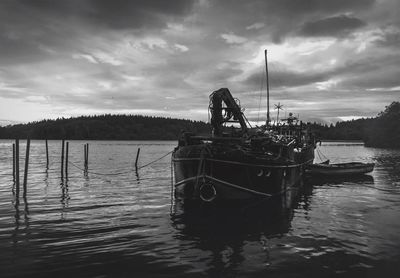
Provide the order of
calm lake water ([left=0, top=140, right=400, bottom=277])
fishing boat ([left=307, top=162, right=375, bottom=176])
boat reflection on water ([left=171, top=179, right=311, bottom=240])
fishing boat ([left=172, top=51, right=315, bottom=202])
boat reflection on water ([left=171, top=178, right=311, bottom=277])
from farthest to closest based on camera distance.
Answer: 1. fishing boat ([left=307, top=162, right=375, bottom=176])
2. fishing boat ([left=172, top=51, right=315, bottom=202])
3. boat reflection on water ([left=171, top=179, right=311, bottom=240])
4. boat reflection on water ([left=171, top=178, right=311, bottom=277])
5. calm lake water ([left=0, top=140, right=400, bottom=277])

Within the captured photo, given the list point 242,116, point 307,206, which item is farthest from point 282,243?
point 242,116

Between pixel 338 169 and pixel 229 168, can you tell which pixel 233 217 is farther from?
pixel 338 169

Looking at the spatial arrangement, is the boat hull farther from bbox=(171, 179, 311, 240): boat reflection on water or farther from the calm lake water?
the calm lake water

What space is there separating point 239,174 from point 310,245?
6.84 meters

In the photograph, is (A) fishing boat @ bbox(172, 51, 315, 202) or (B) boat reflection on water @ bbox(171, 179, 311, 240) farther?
(A) fishing boat @ bbox(172, 51, 315, 202)

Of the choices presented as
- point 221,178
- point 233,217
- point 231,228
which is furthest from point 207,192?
point 231,228

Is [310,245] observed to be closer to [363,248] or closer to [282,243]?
[282,243]

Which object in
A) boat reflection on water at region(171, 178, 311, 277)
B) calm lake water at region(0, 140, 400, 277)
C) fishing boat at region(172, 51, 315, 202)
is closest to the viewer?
calm lake water at region(0, 140, 400, 277)

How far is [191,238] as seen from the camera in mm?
12031

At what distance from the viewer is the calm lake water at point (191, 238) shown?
9156mm

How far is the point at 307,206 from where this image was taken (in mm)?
19062

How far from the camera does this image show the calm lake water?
30.0ft

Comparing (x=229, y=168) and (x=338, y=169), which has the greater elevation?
(x=229, y=168)

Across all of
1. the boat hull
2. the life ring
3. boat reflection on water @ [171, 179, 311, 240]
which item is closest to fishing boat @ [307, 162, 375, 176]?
boat reflection on water @ [171, 179, 311, 240]
